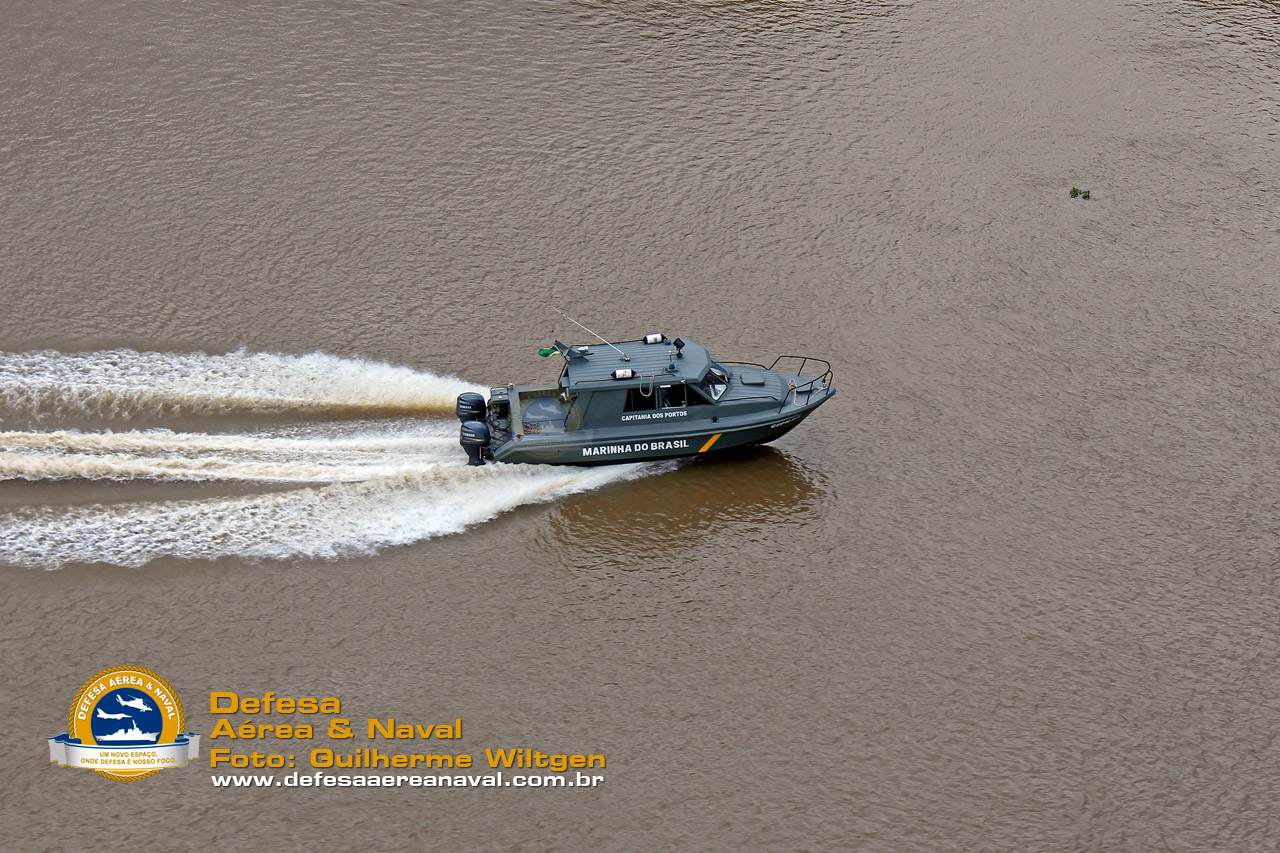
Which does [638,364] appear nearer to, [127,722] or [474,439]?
[474,439]

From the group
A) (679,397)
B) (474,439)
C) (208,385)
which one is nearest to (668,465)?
(679,397)

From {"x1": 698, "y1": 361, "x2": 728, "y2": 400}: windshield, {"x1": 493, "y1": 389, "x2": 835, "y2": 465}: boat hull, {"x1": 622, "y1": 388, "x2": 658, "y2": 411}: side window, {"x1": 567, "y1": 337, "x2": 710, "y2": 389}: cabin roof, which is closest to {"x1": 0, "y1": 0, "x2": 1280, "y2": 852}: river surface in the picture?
{"x1": 493, "y1": 389, "x2": 835, "y2": 465}: boat hull

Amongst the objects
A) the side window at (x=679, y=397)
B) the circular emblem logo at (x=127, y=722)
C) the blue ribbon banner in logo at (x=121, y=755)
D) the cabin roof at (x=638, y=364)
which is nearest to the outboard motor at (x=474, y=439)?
the cabin roof at (x=638, y=364)

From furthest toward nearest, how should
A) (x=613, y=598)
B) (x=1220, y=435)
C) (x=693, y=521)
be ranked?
(x=1220, y=435) → (x=693, y=521) → (x=613, y=598)

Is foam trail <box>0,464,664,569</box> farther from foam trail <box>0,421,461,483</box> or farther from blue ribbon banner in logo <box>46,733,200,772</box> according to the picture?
blue ribbon banner in logo <box>46,733,200,772</box>

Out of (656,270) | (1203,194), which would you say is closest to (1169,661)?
(656,270)

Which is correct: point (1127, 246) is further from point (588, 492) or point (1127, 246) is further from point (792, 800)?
point (792, 800)
